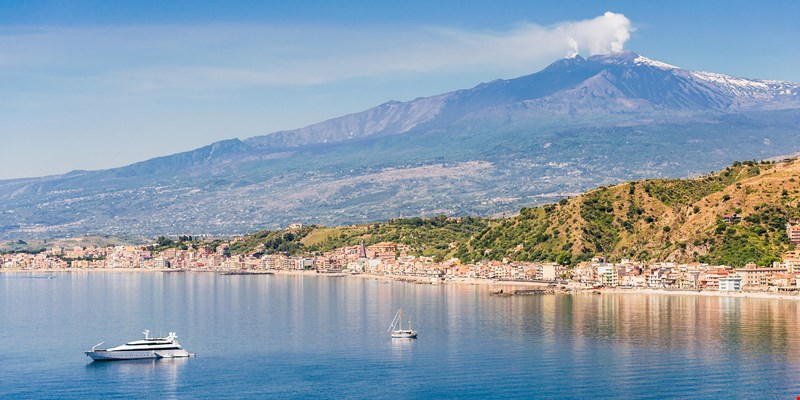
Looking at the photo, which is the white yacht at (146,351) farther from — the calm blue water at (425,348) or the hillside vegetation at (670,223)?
the hillside vegetation at (670,223)

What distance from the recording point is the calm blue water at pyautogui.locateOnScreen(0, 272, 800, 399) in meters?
46.8

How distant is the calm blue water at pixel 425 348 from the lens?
46.8 m

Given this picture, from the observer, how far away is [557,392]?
45.5 meters

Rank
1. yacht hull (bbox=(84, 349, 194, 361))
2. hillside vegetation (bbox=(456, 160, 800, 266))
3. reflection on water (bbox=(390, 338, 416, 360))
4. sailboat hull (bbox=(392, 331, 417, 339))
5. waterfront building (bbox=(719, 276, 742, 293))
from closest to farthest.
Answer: yacht hull (bbox=(84, 349, 194, 361)), reflection on water (bbox=(390, 338, 416, 360)), sailboat hull (bbox=(392, 331, 417, 339)), waterfront building (bbox=(719, 276, 742, 293)), hillside vegetation (bbox=(456, 160, 800, 266))

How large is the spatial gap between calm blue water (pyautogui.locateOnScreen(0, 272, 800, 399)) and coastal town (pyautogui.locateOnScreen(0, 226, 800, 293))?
6998 millimetres

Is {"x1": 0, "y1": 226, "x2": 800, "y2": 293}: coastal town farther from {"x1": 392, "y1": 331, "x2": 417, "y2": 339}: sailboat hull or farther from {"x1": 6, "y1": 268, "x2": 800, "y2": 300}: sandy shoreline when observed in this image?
{"x1": 392, "y1": 331, "x2": 417, "y2": 339}: sailboat hull

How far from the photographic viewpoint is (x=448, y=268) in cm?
12988

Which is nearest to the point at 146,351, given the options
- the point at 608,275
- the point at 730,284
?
the point at 730,284

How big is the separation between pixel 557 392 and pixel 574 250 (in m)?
70.5

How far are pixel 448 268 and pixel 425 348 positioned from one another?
71.5m

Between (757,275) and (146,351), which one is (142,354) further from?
(757,275)

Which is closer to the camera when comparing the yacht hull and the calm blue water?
the calm blue water

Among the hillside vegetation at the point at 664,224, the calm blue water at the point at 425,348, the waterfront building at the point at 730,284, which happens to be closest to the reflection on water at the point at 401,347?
the calm blue water at the point at 425,348

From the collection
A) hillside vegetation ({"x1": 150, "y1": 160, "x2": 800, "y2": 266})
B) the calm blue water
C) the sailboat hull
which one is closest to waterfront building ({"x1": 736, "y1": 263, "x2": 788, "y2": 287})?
hillside vegetation ({"x1": 150, "y1": 160, "x2": 800, "y2": 266})
